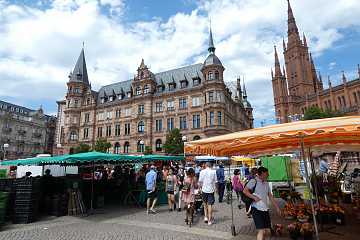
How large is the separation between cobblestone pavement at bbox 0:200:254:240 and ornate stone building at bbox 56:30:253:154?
32629mm

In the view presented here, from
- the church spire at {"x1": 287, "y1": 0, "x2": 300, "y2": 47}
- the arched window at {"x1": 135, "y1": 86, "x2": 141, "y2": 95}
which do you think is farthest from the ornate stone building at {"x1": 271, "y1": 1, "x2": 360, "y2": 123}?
the arched window at {"x1": 135, "y1": 86, "x2": 141, "y2": 95}

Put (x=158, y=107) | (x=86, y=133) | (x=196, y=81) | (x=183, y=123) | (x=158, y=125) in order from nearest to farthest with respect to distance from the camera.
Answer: (x=183, y=123) < (x=196, y=81) < (x=158, y=125) < (x=158, y=107) < (x=86, y=133)

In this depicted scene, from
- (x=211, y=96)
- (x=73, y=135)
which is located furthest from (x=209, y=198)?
(x=73, y=135)

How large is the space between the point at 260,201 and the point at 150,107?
45.5 metres

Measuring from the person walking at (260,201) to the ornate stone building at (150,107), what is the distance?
36.6 meters

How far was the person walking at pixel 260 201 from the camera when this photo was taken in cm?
561

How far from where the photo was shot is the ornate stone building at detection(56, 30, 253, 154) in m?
44.0

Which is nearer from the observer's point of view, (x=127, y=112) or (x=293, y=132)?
(x=293, y=132)

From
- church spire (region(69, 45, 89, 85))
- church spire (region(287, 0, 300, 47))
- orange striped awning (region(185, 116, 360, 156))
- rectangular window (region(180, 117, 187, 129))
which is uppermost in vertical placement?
church spire (region(287, 0, 300, 47))

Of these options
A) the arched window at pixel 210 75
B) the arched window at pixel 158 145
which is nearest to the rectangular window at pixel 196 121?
the arched window at pixel 210 75

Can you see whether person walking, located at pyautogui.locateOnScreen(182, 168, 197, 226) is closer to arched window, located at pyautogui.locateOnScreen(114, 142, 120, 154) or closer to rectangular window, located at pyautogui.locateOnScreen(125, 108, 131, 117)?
rectangular window, located at pyautogui.locateOnScreen(125, 108, 131, 117)

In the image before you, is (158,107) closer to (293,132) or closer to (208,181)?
(208,181)

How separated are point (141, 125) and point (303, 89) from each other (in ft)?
229

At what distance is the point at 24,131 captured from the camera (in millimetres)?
Answer: 79938
